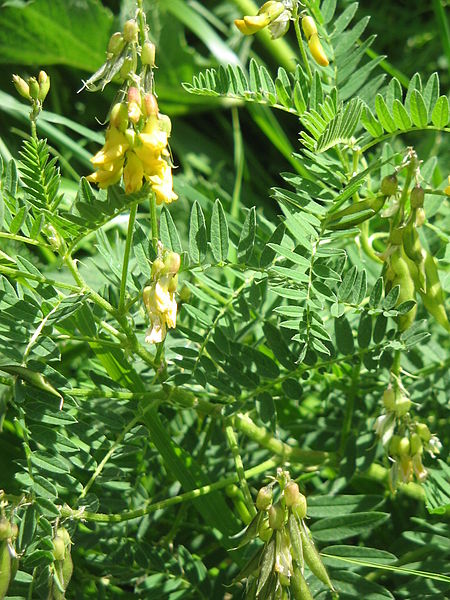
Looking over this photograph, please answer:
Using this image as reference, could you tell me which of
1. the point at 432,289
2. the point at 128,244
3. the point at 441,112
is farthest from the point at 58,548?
the point at 441,112

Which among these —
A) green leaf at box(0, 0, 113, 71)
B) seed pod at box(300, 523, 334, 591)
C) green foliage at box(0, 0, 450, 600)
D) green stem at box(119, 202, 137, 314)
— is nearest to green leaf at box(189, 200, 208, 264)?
green foliage at box(0, 0, 450, 600)

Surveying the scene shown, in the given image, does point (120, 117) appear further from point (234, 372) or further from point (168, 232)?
point (234, 372)

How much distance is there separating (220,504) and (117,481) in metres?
0.14

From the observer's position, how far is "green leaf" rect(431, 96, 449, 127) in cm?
96

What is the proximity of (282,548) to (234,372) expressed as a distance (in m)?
0.28

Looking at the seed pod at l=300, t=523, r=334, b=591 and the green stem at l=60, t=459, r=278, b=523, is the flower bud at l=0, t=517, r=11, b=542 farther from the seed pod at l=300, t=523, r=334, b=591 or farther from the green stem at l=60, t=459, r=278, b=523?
the seed pod at l=300, t=523, r=334, b=591

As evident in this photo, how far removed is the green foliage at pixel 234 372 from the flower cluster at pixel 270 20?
8 centimetres

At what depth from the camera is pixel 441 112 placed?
982 millimetres

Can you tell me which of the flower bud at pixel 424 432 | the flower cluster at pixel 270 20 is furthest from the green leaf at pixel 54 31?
the flower bud at pixel 424 432

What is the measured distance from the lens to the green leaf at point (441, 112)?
96cm

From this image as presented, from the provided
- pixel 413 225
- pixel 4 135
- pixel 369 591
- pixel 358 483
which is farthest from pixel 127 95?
pixel 4 135

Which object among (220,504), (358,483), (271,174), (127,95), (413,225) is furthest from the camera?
(271,174)

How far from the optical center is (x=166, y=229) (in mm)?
1039

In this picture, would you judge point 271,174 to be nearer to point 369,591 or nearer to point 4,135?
point 4,135
